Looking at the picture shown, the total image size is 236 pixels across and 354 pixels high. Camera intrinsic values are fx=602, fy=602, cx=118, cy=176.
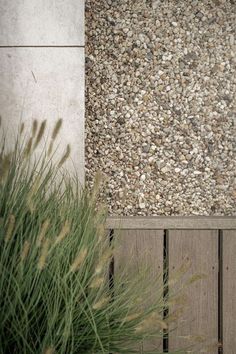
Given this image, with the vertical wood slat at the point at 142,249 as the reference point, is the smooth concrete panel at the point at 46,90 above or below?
above

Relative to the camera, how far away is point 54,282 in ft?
4.92

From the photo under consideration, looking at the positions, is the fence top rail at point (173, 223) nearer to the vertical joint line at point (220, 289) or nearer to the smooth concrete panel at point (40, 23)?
the vertical joint line at point (220, 289)

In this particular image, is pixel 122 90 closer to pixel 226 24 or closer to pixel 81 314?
pixel 226 24

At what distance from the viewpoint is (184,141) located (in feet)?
6.81

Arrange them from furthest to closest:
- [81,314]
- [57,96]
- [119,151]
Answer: [119,151], [57,96], [81,314]

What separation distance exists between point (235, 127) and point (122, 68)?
442mm

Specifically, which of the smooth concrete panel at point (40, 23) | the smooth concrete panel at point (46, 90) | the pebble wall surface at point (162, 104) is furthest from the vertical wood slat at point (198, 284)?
the smooth concrete panel at point (40, 23)

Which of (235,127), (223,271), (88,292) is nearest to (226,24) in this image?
(235,127)

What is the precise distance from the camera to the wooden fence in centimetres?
194

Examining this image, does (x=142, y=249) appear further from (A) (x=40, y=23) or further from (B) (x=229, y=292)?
(A) (x=40, y=23)

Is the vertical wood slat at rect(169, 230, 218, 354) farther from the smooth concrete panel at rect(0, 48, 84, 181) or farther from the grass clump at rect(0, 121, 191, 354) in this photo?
the smooth concrete panel at rect(0, 48, 84, 181)

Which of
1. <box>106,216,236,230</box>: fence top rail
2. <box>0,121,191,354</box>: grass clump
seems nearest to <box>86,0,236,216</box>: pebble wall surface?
<box>106,216,236,230</box>: fence top rail

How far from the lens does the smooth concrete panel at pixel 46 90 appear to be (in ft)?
6.24

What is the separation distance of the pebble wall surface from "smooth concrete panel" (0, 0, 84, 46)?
140 millimetres
